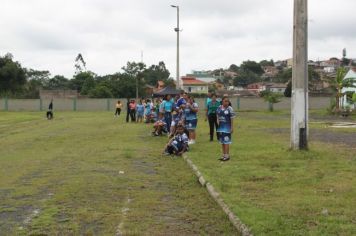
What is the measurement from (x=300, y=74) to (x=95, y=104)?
50793mm

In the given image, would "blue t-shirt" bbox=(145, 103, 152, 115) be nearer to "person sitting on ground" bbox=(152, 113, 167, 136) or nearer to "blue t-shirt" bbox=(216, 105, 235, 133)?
"person sitting on ground" bbox=(152, 113, 167, 136)

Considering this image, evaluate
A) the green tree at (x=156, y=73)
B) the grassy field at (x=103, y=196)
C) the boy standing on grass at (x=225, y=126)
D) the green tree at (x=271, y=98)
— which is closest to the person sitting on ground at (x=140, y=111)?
the grassy field at (x=103, y=196)

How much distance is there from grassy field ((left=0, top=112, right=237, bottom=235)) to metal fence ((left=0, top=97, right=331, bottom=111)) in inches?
1792

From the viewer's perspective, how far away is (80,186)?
34.9ft

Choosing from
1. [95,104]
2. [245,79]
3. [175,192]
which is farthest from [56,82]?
[175,192]

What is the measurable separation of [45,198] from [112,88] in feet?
257

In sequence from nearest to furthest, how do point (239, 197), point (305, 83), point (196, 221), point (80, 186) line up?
point (196, 221) < point (239, 197) < point (80, 186) < point (305, 83)

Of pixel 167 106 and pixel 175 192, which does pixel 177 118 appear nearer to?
pixel 167 106

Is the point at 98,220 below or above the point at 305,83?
below

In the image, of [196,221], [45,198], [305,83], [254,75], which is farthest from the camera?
[254,75]

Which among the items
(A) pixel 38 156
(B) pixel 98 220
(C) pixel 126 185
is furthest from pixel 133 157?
(B) pixel 98 220

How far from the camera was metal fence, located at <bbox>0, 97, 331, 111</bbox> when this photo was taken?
201 feet

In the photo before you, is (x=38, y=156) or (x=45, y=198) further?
(x=38, y=156)

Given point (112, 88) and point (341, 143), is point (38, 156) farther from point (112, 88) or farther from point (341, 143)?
point (112, 88)
